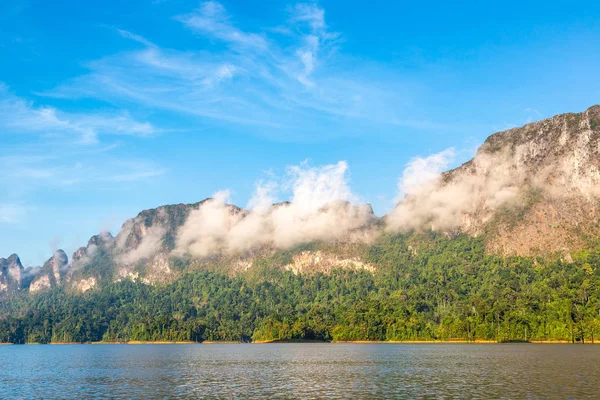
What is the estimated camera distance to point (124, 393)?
207 ft

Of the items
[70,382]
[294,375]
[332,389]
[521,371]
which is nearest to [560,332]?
[521,371]

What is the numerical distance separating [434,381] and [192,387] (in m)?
29.6

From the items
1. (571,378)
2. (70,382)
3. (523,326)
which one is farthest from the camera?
(523,326)

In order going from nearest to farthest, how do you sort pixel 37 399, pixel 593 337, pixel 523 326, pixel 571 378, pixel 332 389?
pixel 37 399 → pixel 332 389 → pixel 571 378 → pixel 593 337 → pixel 523 326

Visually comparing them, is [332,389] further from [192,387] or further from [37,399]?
[37,399]

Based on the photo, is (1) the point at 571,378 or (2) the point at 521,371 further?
(2) the point at 521,371

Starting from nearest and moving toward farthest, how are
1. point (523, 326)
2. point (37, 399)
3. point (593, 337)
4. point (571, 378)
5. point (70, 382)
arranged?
point (37, 399), point (571, 378), point (70, 382), point (593, 337), point (523, 326)

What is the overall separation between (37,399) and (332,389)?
31.7 m

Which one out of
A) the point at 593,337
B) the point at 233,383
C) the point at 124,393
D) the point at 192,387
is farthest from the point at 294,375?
the point at 593,337

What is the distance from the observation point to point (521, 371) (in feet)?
267

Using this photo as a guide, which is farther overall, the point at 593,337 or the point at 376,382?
the point at 593,337

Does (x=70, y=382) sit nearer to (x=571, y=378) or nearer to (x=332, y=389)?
(x=332, y=389)

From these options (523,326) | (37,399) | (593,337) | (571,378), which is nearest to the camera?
(37,399)

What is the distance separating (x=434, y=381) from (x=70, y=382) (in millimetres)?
49456
